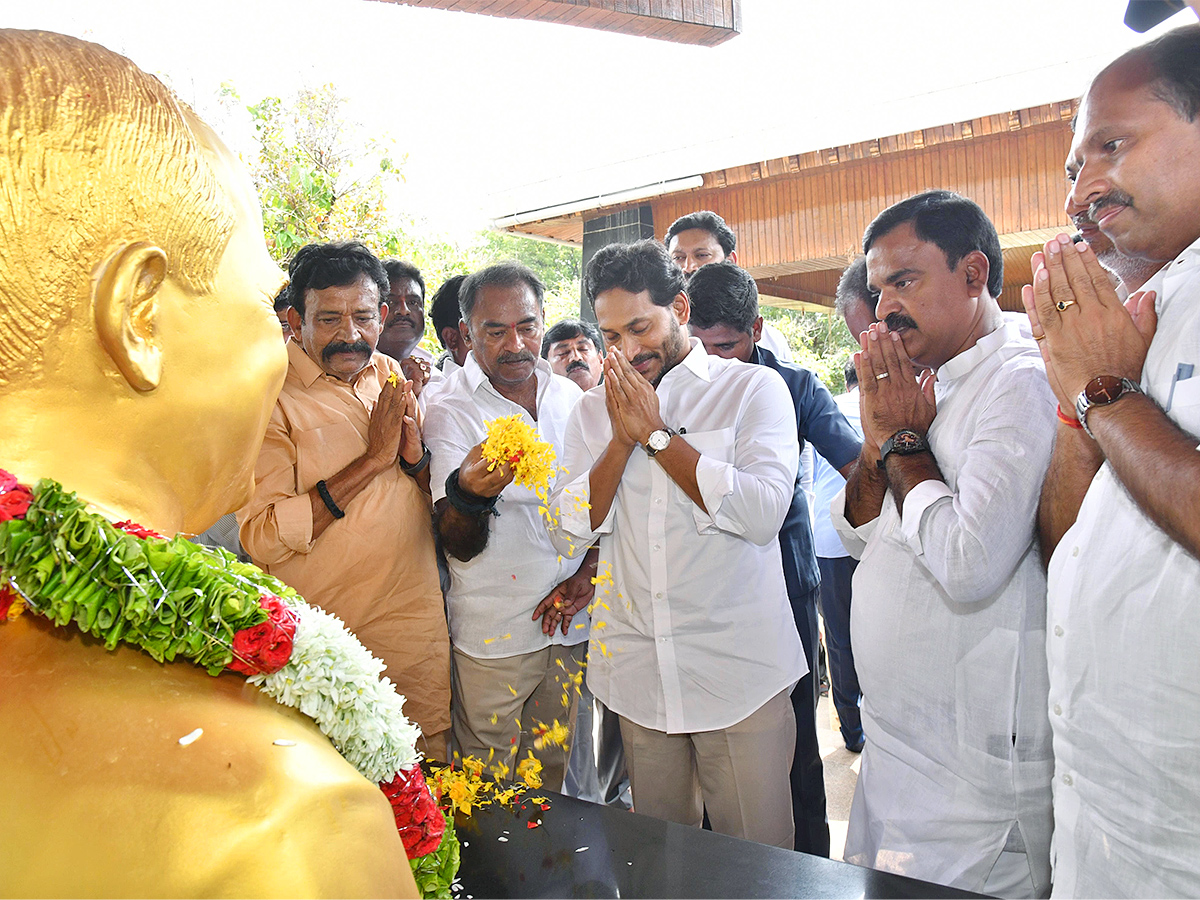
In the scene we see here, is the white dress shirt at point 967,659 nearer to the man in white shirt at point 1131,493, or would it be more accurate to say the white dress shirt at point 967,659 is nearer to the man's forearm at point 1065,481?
the man's forearm at point 1065,481

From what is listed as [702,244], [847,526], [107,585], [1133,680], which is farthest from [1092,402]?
[702,244]

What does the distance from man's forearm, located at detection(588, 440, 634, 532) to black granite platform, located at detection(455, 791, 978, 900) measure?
1.14 m

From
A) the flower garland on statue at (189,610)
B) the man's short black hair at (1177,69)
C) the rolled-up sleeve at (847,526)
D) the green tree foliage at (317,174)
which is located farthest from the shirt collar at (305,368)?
the green tree foliage at (317,174)

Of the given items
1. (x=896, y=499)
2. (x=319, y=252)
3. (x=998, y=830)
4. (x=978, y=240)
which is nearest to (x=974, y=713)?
(x=998, y=830)

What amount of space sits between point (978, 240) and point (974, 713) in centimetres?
140

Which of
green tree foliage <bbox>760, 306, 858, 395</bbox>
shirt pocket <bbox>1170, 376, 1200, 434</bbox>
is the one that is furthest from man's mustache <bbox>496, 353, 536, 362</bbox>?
green tree foliage <bbox>760, 306, 858, 395</bbox>

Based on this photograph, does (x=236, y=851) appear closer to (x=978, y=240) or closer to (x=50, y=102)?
(x=50, y=102)

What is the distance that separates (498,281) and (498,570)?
1.24 metres

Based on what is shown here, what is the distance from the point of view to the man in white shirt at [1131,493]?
1.52m

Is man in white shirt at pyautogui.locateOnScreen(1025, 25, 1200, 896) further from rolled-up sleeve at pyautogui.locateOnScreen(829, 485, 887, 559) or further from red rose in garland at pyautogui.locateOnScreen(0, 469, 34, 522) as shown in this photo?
red rose in garland at pyautogui.locateOnScreen(0, 469, 34, 522)

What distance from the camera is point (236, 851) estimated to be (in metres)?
0.73

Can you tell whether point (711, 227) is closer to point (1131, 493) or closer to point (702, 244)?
point (702, 244)

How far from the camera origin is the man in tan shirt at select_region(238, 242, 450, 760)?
3.11m

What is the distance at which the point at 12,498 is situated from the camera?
863mm
